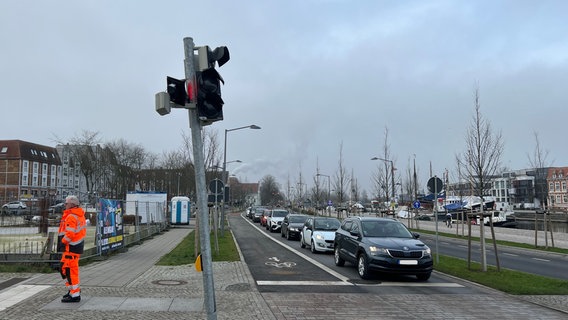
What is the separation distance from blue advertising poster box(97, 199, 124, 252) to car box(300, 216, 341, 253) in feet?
23.8

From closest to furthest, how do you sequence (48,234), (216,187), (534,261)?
(48,234) < (534,261) < (216,187)

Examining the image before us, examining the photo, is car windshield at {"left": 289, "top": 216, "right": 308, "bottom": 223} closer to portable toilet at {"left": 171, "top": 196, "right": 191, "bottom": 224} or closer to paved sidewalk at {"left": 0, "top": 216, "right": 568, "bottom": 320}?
portable toilet at {"left": 171, "top": 196, "right": 191, "bottom": 224}

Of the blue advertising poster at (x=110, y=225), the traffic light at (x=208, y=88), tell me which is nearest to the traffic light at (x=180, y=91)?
the traffic light at (x=208, y=88)

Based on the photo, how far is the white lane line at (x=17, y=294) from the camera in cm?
782

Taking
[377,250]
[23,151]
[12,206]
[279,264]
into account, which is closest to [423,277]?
[377,250]

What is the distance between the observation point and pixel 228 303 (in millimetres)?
8227

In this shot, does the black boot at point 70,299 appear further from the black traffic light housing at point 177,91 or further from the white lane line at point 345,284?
the black traffic light housing at point 177,91

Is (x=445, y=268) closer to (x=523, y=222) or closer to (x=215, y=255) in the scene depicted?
(x=215, y=255)

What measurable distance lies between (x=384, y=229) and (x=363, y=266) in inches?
62.9

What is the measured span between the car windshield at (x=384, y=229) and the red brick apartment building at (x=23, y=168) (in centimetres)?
8703

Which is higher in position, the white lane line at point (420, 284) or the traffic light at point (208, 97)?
the traffic light at point (208, 97)

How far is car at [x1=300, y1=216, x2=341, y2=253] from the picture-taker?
18062 mm

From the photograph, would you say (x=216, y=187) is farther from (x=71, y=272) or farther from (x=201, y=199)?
(x=201, y=199)

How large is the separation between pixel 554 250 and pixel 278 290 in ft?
53.8
